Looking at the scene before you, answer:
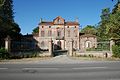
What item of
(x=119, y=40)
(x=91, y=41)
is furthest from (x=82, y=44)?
(x=119, y=40)

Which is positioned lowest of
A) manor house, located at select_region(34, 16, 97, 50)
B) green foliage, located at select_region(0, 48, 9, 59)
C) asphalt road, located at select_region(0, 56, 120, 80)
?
asphalt road, located at select_region(0, 56, 120, 80)

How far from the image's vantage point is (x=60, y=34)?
7150cm

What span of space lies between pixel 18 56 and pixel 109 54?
43.8ft

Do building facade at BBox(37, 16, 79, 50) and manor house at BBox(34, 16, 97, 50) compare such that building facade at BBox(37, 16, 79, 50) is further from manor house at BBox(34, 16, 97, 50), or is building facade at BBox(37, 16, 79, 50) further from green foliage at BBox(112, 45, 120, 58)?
green foliage at BBox(112, 45, 120, 58)

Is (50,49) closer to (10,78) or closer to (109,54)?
(109,54)

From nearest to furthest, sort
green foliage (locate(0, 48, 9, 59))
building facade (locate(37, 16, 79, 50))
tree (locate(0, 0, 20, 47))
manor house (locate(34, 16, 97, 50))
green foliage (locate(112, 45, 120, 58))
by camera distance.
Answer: green foliage (locate(0, 48, 9, 59)) → green foliage (locate(112, 45, 120, 58)) → tree (locate(0, 0, 20, 47)) → manor house (locate(34, 16, 97, 50)) → building facade (locate(37, 16, 79, 50))

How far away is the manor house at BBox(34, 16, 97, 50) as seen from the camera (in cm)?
6969

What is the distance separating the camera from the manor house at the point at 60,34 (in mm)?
69688

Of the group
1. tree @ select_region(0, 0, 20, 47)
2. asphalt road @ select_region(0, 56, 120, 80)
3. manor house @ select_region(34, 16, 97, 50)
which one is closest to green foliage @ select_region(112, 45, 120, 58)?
asphalt road @ select_region(0, 56, 120, 80)

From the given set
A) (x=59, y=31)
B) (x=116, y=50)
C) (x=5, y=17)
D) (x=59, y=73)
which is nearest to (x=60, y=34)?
(x=59, y=31)

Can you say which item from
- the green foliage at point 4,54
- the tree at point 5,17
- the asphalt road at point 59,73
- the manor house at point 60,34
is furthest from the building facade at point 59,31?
the asphalt road at point 59,73

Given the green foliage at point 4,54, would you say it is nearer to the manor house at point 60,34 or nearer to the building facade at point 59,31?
the manor house at point 60,34

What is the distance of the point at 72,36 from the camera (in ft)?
234

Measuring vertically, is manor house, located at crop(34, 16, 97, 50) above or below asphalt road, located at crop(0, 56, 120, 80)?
above
